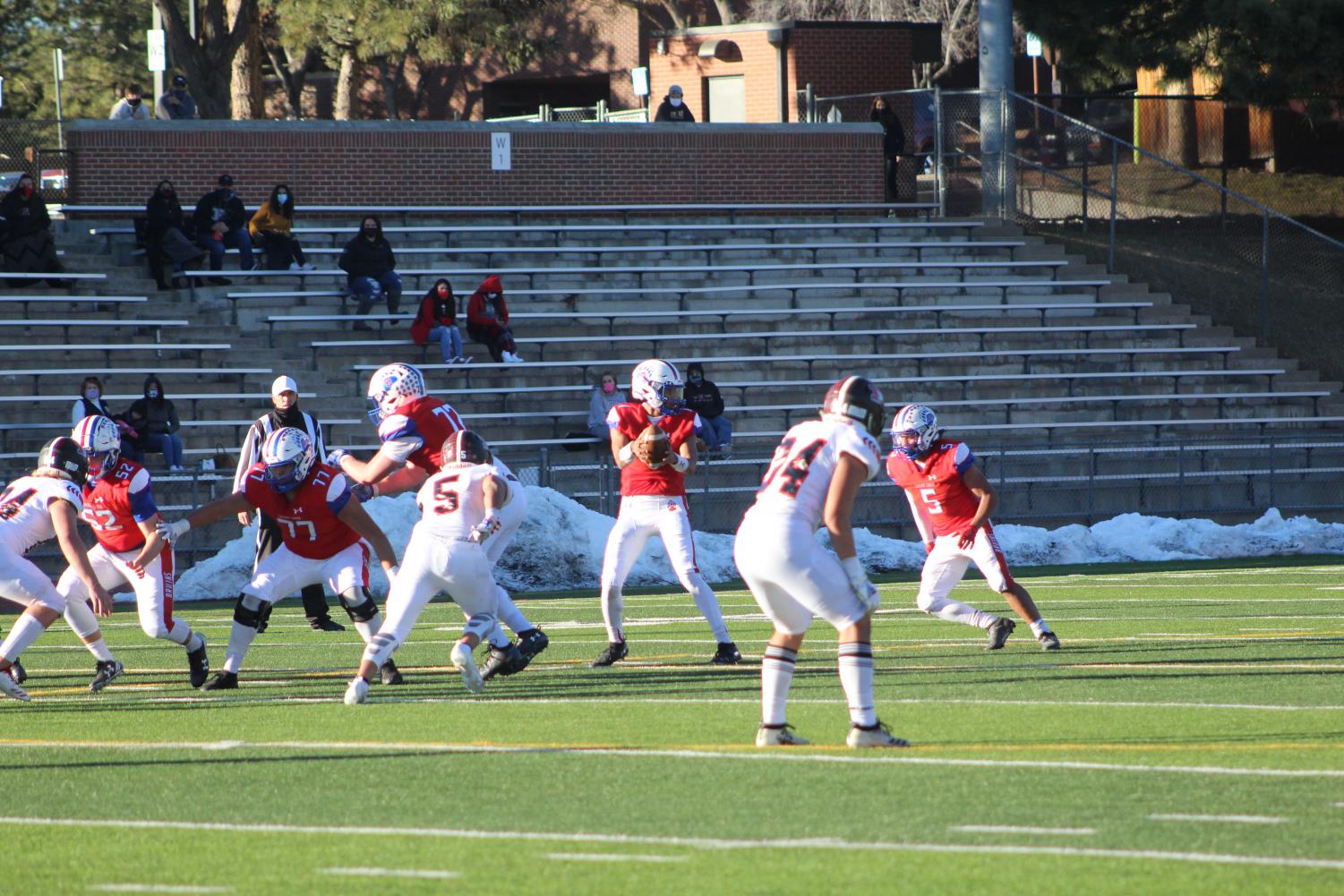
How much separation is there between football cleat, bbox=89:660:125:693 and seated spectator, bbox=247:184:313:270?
14.7 meters

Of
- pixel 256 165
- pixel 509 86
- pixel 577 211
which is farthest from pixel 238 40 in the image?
pixel 509 86

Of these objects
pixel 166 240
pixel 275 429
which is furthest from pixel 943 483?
pixel 166 240

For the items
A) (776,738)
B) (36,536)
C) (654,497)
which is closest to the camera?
(776,738)

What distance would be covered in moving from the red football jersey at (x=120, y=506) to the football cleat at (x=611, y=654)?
2.95 m

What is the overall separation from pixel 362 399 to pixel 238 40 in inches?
502

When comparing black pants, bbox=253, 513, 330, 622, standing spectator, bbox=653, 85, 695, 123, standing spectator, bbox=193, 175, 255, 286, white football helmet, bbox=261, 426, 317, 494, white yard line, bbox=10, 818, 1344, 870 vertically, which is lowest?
black pants, bbox=253, 513, 330, 622

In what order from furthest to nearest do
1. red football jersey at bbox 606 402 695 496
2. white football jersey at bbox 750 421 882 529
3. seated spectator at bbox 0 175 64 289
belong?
seated spectator at bbox 0 175 64 289, red football jersey at bbox 606 402 695 496, white football jersey at bbox 750 421 882 529

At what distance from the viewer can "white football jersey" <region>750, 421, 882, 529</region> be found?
8039 mm

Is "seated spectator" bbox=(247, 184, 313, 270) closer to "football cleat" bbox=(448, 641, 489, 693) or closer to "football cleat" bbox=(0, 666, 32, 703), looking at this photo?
"football cleat" bbox=(0, 666, 32, 703)

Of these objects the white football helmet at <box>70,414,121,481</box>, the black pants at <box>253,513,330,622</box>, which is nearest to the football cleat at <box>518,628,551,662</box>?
the white football helmet at <box>70,414,121,481</box>

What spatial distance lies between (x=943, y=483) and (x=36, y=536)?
587cm

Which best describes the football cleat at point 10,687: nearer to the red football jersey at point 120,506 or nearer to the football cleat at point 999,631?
the red football jersey at point 120,506

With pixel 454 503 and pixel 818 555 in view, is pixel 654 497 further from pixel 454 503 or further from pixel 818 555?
pixel 818 555

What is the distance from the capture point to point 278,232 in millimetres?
25078
